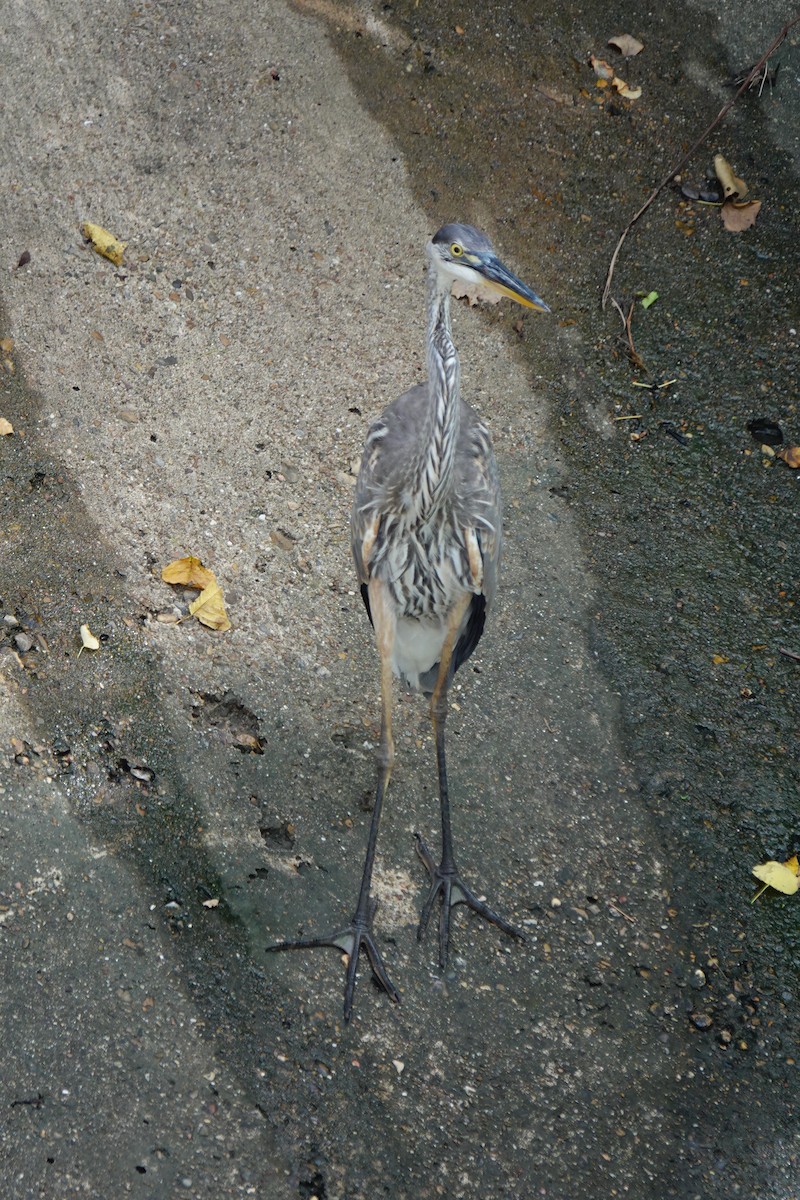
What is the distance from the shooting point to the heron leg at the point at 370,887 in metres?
3.62

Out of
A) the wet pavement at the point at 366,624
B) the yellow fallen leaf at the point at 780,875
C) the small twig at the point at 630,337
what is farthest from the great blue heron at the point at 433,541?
the small twig at the point at 630,337

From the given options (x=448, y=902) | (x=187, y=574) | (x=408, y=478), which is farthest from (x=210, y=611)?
(x=448, y=902)

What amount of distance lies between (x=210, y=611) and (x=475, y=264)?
1675 mm

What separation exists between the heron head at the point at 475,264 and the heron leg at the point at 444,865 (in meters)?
1.05

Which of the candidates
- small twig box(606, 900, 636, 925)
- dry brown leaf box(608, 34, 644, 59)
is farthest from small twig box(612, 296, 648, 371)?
small twig box(606, 900, 636, 925)

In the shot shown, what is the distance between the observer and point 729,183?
5.99 meters

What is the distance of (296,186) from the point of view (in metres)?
5.61

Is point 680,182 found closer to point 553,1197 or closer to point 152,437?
point 152,437

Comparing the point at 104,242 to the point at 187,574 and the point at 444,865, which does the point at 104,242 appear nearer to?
the point at 187,574

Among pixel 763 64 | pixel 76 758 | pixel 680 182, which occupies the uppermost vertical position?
pixel 763 64

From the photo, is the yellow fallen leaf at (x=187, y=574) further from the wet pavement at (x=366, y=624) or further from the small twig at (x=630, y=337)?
the small twig at (x=630, y=337)

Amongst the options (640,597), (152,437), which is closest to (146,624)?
(152,437)

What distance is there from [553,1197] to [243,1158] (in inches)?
34.8

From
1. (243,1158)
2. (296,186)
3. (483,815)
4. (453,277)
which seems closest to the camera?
(243,1158)
